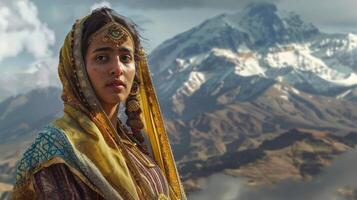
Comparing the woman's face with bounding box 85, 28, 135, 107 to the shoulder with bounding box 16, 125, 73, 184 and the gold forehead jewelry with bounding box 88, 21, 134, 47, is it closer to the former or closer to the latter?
the gold forehead jewelry with bounding box 88, 21, 134, 47

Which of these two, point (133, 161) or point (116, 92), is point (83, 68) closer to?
point (116, 92)

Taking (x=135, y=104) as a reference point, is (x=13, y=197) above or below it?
below

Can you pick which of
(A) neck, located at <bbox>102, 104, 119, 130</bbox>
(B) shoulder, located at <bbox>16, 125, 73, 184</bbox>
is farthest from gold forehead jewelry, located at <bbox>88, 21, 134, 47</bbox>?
(B) shoulder, located at <bbox>16, 125, 73, 184</bbox>

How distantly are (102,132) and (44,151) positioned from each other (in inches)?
22.0

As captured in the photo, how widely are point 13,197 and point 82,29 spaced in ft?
4.76

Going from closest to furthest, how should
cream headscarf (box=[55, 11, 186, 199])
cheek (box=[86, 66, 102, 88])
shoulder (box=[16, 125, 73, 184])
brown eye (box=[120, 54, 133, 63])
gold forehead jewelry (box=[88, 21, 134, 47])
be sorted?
shoulder (box=[16, 125, 73, 184]) → cream headscarf (box=[55, 11, 186, 199]) → cheek (box=[86, 66, 102, 88]) → gold forehead jewelry (box=[88, 21, 134, 47]) → brown eye (box=[120, 54, 133, 63])

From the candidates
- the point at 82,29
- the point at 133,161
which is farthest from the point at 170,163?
the point at 82,29

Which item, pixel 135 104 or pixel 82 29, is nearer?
pixel 82 29

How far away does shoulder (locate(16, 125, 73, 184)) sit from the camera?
14.5 ft

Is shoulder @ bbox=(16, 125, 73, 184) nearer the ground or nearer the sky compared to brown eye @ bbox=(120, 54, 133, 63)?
nearer the ground

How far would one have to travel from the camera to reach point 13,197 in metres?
4.59

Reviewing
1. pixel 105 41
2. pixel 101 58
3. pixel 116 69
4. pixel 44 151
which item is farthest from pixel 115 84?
pixel 44 151

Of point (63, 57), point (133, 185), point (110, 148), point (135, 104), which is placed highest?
point (63, 57)

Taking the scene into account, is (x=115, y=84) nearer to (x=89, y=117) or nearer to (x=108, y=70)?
(x=108, y=70)
